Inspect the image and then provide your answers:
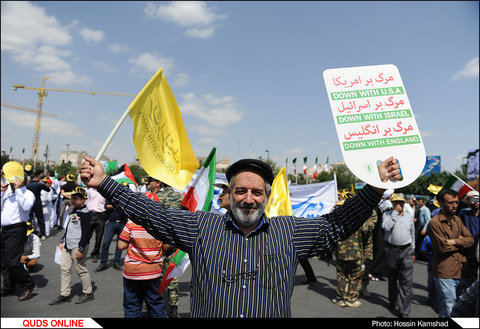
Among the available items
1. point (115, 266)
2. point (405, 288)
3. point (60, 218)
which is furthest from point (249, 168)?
point (60, 218)

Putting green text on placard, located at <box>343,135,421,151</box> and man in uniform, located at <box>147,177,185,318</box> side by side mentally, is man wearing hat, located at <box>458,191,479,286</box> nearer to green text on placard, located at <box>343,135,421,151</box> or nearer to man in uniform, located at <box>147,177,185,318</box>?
green text on placard, located at <box>343,135,421,151</box>

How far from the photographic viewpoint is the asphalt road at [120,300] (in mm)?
5254

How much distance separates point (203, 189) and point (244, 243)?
8.64 feet

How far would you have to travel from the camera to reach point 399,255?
5594 mm

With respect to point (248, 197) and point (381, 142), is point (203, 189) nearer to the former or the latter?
point (248, 197)

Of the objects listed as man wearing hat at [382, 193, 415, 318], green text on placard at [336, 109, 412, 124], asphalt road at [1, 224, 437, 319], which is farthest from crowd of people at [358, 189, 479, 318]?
green text on placard at [336, 109, 412, 124]

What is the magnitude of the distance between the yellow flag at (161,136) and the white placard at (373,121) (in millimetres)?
1917

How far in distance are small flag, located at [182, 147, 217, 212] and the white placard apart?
2.58 metres

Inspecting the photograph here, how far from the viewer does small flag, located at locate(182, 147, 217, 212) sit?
435cm

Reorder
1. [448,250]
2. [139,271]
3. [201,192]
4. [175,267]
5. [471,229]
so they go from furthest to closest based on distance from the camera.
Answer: [471,229] → [201,192] → [448,250] → [139,271] → [175,267]

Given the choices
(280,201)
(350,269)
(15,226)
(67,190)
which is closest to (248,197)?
(280,201)

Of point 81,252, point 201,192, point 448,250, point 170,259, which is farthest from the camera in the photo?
point 81,252

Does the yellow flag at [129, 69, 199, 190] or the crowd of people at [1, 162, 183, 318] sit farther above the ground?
the yellow flag at [129, 69, 199, 190]

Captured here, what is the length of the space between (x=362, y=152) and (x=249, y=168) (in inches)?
26.5
